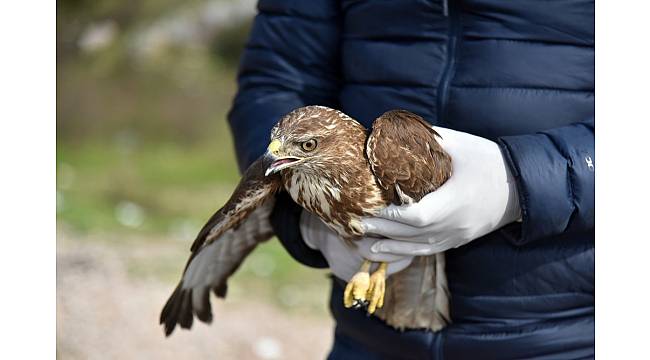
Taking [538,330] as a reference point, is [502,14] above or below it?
above


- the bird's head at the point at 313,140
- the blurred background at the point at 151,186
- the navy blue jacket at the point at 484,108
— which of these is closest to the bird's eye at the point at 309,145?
the bird's head at the point at 313,140

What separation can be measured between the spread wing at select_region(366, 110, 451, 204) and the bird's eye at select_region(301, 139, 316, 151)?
0.06m

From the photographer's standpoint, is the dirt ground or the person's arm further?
the dirt ground

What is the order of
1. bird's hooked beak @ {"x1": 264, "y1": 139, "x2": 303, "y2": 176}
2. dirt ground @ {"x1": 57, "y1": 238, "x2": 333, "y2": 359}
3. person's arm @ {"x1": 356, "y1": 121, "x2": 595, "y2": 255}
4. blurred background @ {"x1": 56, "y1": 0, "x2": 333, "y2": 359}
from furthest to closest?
blurred background @ {"x1": 56, "y1": 0, "x2": 333, "y2": 359}, dirt ground @ {"x1": 57, "y1": 238, "x2": 333, "y2": 359}, person's arm @ {"x1": 356, "y1": 121, "x2": 595, "y2": 255}, bird's hooked beak @ {"x1": 264, "y1": 139, "x2": 303, "y2": 176}

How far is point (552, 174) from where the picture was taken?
2.92 ft

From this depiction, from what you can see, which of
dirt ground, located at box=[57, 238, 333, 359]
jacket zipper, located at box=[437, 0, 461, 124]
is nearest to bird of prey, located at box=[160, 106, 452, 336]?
jacket zipper, located at box=[437, 0, 461, 124]

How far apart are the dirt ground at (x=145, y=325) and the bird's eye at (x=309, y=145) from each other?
176 cm

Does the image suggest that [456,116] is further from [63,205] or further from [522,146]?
[63,205]

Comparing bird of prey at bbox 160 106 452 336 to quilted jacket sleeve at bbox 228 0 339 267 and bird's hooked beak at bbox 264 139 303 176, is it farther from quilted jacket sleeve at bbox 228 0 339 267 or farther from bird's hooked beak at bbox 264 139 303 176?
quilted jacket sleeve at bbox 228 0 339 267

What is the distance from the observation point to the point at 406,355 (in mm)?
1051

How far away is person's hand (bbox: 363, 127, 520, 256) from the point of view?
0.86 metres

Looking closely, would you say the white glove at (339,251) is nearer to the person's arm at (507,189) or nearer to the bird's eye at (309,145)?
the person's arm at (507,189)
